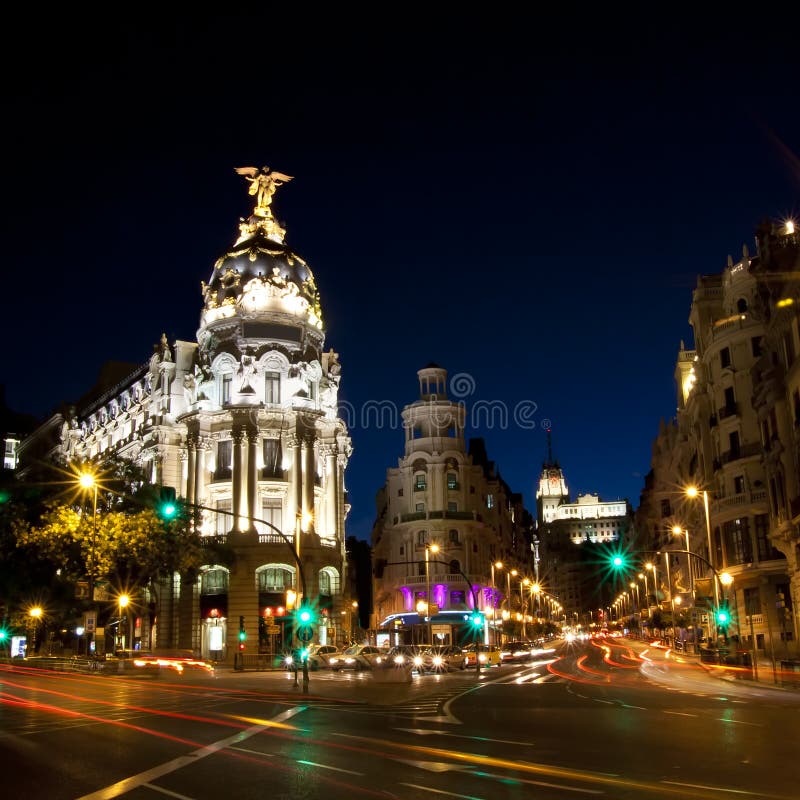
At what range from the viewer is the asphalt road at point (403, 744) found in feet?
41.5

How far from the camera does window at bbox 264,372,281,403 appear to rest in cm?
7350

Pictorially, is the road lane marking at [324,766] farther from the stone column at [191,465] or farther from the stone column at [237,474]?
the stone column at [191,465]

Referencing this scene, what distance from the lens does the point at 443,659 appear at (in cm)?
5284

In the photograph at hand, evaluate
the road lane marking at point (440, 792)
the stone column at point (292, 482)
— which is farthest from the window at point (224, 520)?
the road lane marking at point (440, 792)

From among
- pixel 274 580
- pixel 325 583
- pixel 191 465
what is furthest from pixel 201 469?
pixel 325 583

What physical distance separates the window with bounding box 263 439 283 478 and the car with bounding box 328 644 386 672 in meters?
18.7

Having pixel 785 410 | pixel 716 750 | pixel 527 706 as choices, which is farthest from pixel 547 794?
pixel 785 410

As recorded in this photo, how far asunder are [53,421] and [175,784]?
94.0 m

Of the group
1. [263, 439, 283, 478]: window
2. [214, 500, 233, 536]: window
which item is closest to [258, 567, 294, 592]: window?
[214, 500, 233, 536]: window

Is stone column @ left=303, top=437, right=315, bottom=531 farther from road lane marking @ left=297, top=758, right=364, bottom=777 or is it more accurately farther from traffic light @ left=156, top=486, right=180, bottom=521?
road lane marking @ left=297, top=758, right=364, bottom=777

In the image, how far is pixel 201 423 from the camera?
73.0 m

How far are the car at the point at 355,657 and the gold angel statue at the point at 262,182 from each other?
4214 cm

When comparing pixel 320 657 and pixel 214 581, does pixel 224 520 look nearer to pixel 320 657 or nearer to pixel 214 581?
pixel 214 581

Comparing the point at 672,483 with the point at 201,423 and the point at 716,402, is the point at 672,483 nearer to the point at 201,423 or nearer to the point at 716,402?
the point at 716,402
